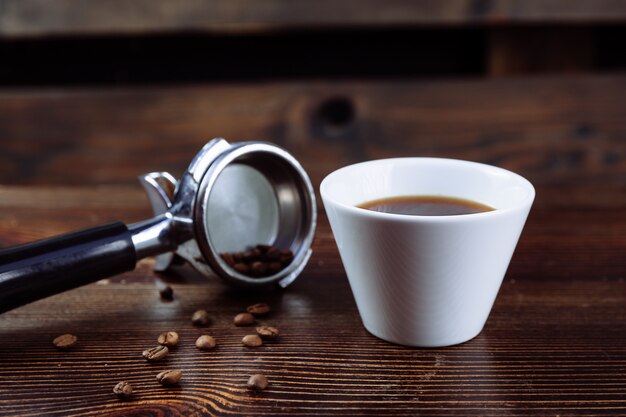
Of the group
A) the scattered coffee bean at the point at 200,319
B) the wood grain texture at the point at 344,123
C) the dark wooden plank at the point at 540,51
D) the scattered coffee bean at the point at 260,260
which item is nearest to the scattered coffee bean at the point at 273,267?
the scattered coffee bean at the point at 260,260

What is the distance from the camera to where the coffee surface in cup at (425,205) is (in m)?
0.77

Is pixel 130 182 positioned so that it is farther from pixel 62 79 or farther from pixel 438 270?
pixel 438 270

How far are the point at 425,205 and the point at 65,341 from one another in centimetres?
39

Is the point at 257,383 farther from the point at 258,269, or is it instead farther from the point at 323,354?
the point at 258,269

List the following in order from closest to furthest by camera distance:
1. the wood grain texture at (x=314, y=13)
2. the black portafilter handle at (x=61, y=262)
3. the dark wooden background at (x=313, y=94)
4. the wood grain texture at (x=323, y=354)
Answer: the wood grain texture at (x=323, y=354), the black portafilter handle at (x=61, y=262), the dark wooden background at (x=313, y=94), the wood grain texture at (x=314, y=13)

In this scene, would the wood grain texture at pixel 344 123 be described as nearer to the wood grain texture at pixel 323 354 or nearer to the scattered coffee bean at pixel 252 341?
the wood grain texture at pixel 323 354

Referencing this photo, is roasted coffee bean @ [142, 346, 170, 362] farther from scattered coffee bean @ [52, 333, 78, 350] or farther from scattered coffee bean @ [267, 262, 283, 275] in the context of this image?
scattered coffee bean @ [267, 262, 283, 275]

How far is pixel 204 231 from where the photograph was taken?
2.66ft

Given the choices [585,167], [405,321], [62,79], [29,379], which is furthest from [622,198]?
[62,79]

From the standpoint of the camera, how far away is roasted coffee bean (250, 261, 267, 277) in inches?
33.3

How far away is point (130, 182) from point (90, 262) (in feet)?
3.57

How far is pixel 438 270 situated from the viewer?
2.22ft

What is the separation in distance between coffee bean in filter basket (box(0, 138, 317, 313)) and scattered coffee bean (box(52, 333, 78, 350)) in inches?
1.8

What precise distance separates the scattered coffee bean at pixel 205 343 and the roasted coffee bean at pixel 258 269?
0.14m
